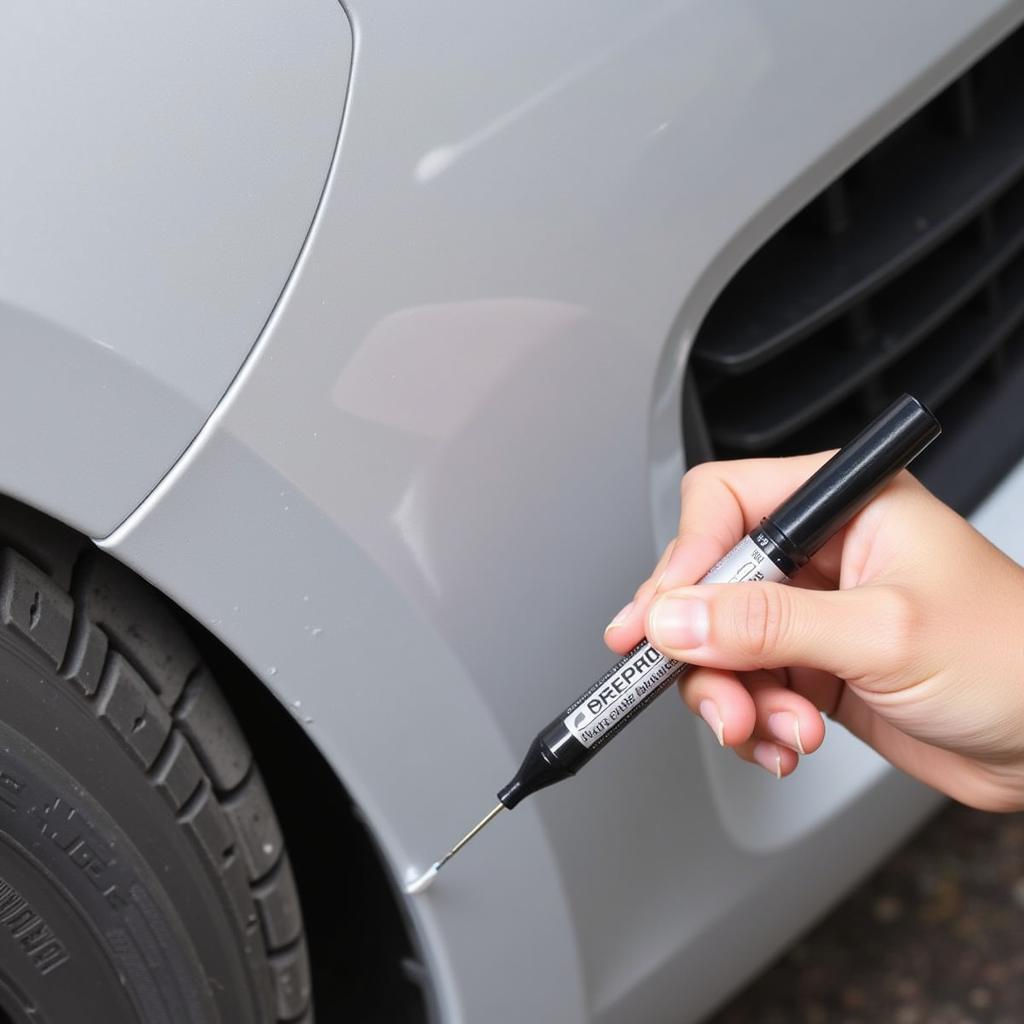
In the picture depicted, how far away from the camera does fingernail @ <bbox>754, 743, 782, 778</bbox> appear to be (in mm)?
889

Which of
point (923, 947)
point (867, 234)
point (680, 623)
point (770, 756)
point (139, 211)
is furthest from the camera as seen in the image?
point (923, 947)

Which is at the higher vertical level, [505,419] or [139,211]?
[139,211]

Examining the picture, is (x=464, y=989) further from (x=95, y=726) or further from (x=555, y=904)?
(x=95, y=726)

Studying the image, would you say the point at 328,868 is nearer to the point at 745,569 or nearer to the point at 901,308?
the point at 745,569

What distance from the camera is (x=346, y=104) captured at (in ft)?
2.33

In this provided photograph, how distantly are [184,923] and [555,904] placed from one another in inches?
9.5

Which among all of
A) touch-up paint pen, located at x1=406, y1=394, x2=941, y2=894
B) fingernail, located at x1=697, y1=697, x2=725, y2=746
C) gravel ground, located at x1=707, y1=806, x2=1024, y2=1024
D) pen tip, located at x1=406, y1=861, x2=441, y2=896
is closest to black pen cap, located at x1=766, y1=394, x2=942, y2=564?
touch-up paint pen, located at x1=406, y1=394, x2=941, y2=894

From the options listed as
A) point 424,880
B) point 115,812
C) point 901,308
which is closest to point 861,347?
point 901,308

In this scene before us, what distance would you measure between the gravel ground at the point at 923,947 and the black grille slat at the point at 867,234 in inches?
31.1

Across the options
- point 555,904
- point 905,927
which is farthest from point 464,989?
point 905,927

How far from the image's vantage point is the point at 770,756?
35.1 inches

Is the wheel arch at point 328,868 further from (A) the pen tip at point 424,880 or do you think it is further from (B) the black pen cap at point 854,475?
(B) the black pen cap at point 854,475

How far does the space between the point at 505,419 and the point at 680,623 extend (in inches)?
5.9

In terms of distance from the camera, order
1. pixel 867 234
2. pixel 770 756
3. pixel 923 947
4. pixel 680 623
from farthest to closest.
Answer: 1. pixel 923 947
2. pixel 867 234
3. pixel 770 756
4. pixel 680 623
